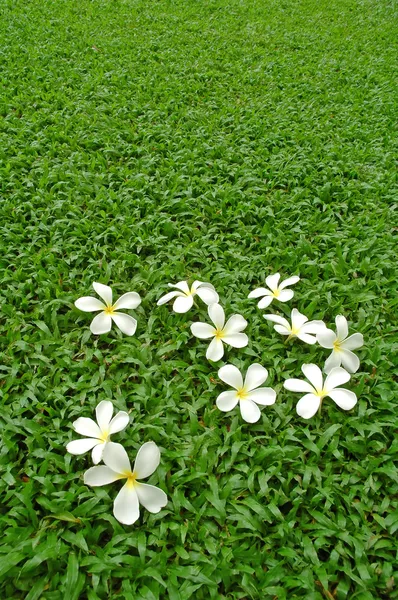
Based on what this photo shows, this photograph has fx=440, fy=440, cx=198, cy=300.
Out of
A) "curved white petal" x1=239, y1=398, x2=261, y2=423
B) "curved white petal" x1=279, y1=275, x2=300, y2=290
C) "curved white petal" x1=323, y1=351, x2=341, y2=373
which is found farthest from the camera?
"curved white petal" x1=279, y1=275, x2=300, y2=290

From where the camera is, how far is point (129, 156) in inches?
102

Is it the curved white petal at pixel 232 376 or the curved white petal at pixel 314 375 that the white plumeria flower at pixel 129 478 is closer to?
the curved white petal at pixel 232 376

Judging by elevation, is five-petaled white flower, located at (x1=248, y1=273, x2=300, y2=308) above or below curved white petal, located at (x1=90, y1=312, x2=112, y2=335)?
below

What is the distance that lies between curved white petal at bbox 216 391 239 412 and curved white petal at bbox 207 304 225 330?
28 cm

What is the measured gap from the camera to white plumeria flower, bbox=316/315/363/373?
1551mm

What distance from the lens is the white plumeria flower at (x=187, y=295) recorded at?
5.56 ft

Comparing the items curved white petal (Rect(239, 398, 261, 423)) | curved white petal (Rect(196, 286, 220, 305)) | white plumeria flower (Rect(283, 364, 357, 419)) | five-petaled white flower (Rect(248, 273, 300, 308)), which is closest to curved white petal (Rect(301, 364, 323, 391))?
white plumeria flower (Rect(283, 364, 357, 419))

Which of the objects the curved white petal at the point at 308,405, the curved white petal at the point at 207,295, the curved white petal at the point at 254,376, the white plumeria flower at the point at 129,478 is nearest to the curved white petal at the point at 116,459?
the white plumeria flower at the point at 129,478

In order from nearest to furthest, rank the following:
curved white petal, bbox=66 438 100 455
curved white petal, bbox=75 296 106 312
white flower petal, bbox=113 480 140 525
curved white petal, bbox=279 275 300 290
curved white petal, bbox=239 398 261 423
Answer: white flower petal, bbox=113 480 140 525 < curved white petal, bbox=66 438 100 455 < curved white petal, bbox=239 398 261 423 < curved white petal, bbox=75 296 106 312 < curved white petal, bbox=279 275 300 290

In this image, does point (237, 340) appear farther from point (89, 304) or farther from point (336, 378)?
point (89, 304)

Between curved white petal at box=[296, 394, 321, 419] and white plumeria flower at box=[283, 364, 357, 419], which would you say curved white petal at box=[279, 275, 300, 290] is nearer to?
white plumeria flower at box=[283, 364, 357, 419]

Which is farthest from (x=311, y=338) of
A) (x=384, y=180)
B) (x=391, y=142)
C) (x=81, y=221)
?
(x=391, y=142)

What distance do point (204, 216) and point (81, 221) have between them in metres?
0.60

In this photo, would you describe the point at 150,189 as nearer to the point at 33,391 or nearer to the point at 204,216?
the point at 204,216
